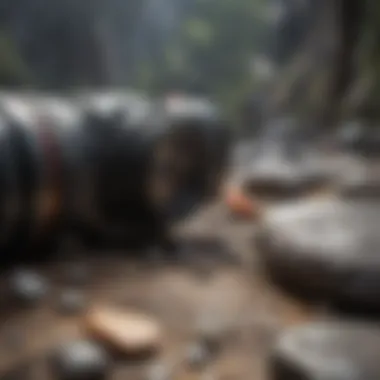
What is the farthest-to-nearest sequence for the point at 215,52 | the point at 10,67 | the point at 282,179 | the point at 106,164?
the point at 215,52 → the point at 10,67 → the point at 282,179 → the point at 106,164

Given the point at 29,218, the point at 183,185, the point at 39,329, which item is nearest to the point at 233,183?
the point at 183,185

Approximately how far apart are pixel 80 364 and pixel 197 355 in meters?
0.21

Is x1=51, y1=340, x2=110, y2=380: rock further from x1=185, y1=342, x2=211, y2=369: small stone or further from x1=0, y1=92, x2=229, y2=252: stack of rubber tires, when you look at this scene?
x1=0, y1=92, x2=229, y2=252: stack of rubber tires

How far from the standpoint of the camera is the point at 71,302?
1.29 metres

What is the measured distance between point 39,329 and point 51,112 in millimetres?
608

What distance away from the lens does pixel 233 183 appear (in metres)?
2.59

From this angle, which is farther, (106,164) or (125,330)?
(106,164)

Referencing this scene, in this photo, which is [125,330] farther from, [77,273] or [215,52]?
[215,52]

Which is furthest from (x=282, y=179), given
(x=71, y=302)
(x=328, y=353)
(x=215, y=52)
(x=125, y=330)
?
(x=215, y=52)

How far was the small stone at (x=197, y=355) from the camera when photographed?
1.07m

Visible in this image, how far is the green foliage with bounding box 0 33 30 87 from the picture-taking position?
2678mm

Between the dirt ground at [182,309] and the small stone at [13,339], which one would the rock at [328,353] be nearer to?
the dirt ground at [182,309]

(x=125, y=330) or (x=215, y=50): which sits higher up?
(x=215, y=50)

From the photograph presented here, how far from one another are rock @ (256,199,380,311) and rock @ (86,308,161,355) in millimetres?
354
